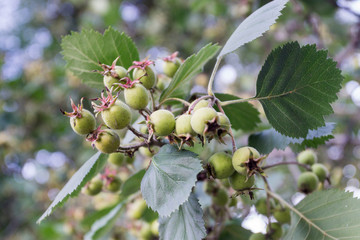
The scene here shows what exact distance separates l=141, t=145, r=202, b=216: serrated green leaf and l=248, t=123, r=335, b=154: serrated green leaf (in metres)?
0.36

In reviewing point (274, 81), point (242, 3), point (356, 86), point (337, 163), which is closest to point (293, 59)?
point (274, 81)

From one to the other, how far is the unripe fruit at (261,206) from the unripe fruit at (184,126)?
0.64 m

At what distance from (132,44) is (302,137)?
0.66 metres

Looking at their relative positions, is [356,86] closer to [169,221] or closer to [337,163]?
[337,163]

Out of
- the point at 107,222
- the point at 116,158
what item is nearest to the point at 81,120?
the point at 116,158

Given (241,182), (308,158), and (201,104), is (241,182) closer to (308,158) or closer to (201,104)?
(201,104)

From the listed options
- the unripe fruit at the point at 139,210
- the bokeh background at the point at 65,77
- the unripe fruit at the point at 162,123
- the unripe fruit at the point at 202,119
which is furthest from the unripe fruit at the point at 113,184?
the bokeh background at the point at 65,77

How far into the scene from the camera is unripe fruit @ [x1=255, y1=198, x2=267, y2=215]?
138 centimetres

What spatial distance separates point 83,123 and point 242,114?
622 mm

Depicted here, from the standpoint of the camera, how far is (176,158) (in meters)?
0.97

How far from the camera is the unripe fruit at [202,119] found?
33.2 inches

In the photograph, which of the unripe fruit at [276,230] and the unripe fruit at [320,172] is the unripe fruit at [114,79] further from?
the unripe fruit at [320,172]

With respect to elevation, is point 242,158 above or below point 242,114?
above

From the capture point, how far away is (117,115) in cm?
95
